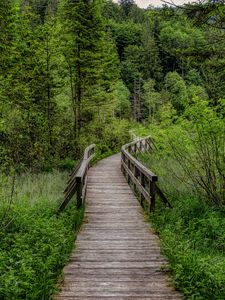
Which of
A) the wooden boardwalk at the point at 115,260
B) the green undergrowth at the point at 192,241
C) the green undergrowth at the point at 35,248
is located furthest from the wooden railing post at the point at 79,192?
the green undergrowth at the point at 192,241

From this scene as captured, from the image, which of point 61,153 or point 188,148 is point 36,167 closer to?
point 61,153

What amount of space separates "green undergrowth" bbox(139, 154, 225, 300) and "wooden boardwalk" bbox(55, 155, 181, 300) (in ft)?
0.77

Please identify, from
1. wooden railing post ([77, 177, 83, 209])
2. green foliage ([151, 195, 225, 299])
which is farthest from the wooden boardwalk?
wooden railing post ([77, 177, 83, 209])

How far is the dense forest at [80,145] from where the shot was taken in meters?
5.34

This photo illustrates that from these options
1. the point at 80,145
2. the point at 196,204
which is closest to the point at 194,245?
the point at 196,204

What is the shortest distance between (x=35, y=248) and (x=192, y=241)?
9.29 feet

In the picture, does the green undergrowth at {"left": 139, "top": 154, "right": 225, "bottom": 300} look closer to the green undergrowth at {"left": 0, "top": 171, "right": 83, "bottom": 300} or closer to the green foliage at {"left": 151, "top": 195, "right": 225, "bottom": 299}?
the green foliage at {"left": 151, "top": 195, "right": 225, "bottom": 299}

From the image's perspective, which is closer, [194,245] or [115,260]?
[115,260]

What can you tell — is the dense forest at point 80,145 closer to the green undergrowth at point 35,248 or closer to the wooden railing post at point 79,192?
the green undergrowth at point 35,248

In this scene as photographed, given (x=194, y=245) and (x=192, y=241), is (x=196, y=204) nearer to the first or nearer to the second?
(x=194, y=245)

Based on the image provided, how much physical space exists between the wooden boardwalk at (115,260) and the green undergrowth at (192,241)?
0.24m

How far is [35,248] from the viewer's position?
582cm

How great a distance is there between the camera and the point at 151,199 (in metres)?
8.59

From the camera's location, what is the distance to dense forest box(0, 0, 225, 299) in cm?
534
